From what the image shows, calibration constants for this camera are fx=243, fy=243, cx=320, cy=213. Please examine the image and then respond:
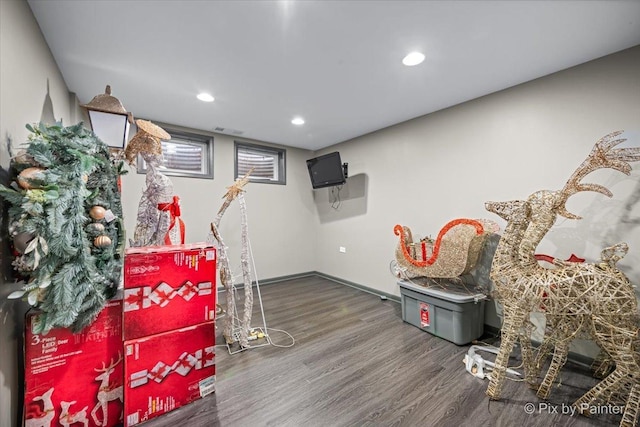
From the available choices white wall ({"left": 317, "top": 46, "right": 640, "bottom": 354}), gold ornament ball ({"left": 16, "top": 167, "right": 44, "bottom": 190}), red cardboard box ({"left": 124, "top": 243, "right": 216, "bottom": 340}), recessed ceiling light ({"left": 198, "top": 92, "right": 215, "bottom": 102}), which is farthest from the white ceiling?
red cardboard box ({"left": 124, "top": 243, "right": 216, "bottom": 340})

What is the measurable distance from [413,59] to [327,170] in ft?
7.71

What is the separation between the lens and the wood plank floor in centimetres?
153

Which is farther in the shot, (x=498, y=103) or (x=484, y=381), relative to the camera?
(x=498, y=103)

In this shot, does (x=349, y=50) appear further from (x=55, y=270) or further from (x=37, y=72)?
(x=55, y=270)

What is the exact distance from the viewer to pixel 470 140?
109 inches

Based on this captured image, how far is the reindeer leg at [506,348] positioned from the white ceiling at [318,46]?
→ 1.94 metres

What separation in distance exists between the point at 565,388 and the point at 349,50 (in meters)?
2.99

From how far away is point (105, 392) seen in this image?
143cm

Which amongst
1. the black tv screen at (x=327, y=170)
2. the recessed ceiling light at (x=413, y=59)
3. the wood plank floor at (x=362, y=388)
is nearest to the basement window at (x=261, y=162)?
the black tv screen at (x=327, y=170)

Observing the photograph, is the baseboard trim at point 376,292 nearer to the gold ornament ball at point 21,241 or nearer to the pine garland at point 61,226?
the pine garland at point 61,226

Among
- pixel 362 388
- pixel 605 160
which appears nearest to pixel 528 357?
pixel 362 388

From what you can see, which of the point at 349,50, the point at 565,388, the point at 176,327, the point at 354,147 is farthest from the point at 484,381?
the point at 354,147

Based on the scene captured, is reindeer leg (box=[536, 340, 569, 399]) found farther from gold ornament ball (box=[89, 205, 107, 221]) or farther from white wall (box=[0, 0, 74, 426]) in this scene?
white wall (box=[0, 0, 74, 426])

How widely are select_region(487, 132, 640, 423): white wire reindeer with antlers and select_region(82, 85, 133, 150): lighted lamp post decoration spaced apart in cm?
272
